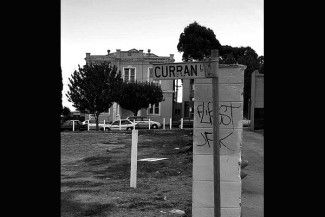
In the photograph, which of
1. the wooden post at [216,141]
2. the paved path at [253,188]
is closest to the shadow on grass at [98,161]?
the paved path at [253,188]

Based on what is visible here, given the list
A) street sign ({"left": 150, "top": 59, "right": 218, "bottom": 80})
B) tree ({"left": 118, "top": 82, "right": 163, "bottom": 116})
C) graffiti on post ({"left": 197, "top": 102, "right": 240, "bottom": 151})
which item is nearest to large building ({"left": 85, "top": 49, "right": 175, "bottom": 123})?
tree ({"left": 118, "top": 82, "right": 163, "bottom": 116})

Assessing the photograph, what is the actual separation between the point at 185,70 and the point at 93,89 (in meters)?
43.1

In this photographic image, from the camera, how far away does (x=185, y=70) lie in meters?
4.96

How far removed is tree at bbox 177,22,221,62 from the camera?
6350 centimetres

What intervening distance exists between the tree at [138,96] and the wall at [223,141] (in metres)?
46.1

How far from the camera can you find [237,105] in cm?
571

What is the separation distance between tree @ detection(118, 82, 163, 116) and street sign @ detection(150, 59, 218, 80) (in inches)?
1837

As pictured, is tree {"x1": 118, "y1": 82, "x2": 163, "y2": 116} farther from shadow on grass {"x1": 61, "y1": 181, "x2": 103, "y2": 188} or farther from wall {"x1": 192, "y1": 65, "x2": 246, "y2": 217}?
wall {"x1": 192, "y1": 65, "x2": 246, "y2": 217}

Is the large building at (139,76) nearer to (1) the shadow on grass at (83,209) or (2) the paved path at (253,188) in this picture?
(2) the paved path at (253,188)
